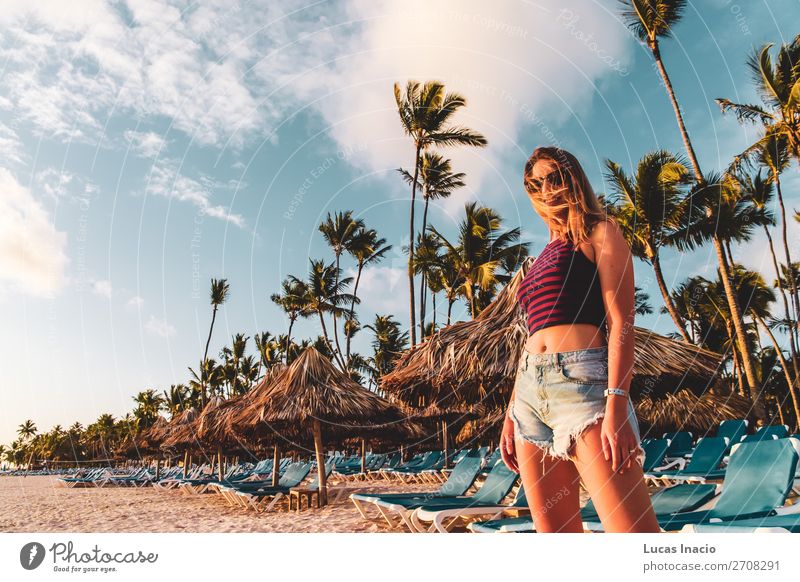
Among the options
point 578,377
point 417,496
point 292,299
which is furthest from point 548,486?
point 292,299

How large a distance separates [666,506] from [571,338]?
2.80 meters

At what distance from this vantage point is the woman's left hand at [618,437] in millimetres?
1430

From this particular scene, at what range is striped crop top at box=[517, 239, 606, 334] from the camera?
5.27ft

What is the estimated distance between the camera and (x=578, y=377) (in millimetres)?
1555

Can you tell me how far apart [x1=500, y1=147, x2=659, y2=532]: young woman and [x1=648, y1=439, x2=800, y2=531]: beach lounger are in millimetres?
2071

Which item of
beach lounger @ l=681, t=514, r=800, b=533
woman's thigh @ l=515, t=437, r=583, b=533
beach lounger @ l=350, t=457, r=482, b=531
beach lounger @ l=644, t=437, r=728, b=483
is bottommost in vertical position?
beach lounger @ l=644, t=437, r=728, b=483

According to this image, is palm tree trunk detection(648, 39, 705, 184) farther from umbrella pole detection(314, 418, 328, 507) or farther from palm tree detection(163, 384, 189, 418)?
palm tree detection(163, 384, 189, 418)

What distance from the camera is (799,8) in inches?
187

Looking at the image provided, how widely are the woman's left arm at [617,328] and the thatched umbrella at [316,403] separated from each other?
888cm

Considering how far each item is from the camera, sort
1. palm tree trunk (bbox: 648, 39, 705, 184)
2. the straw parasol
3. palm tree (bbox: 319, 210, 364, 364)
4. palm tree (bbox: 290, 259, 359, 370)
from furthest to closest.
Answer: palm tree (bbox: 290, 259, 359, 370), palm tree (bbox: 319, 210, 364, 364), palm tree trunk (bbox: 648, 39, 705, 184), the straw parasol

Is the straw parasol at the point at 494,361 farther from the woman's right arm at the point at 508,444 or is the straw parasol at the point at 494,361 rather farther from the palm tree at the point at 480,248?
the palm tree at the point at 480,248

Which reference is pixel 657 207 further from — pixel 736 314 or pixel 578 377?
pixel 578 377

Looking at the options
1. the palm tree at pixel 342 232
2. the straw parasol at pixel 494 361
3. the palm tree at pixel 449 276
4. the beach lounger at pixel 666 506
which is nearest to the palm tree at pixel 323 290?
the palm tree at pixel 342 232
